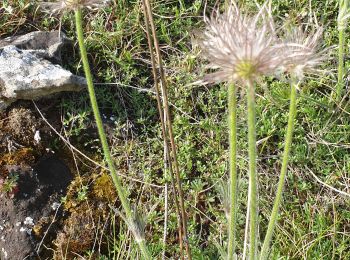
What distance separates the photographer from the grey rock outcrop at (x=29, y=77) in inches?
124

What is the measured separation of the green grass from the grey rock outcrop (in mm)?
135

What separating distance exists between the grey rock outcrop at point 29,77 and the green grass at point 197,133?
5.3 inches

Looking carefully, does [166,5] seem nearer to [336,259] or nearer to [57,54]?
[57,54]

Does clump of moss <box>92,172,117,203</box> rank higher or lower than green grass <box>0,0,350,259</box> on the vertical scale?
lower

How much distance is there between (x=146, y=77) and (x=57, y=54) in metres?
0.54

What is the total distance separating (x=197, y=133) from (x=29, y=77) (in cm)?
97

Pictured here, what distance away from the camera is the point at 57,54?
11.3 ft

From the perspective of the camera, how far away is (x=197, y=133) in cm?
318

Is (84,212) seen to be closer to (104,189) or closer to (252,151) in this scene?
(104,189)

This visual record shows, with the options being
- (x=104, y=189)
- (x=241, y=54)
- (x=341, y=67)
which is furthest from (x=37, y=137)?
(x=241, y=54)

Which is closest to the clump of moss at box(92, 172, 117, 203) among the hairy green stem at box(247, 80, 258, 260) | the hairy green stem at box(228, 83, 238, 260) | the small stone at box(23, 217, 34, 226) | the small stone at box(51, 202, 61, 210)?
the small stone at box(51, 202, 61, 210)

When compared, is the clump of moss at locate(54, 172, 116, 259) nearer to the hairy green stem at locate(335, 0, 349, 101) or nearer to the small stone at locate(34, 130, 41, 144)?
the small stone at locate(34, 130, 41, 144)

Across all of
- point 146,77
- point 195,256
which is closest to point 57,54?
point 146,77

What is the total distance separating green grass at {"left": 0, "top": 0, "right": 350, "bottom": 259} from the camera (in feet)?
9.15
